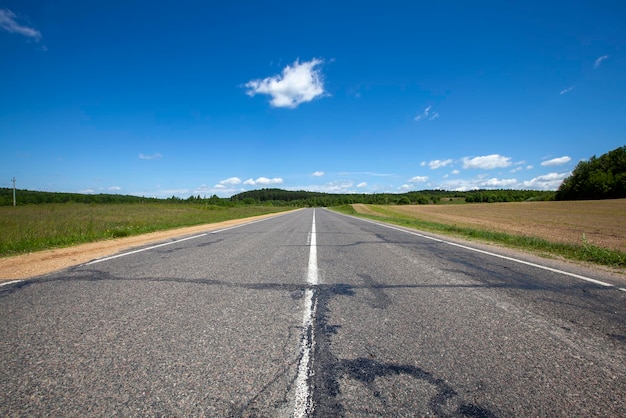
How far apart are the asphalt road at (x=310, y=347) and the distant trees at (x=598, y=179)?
84478 mm

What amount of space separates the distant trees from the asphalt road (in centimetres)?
8448

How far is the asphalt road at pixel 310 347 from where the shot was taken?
5.64ft

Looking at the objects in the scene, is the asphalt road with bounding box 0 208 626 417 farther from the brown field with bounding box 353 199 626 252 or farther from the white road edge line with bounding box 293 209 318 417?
the brown field with bounding box 353 199 626 252

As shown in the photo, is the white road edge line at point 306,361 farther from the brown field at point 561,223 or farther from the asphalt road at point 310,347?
the brown field at point 561,223

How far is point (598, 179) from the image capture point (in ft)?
208

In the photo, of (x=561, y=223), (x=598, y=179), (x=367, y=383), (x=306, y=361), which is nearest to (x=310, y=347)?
(x=306, y=361)

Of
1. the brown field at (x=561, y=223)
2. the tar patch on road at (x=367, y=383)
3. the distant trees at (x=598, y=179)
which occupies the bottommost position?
the brown field at (x=561, y=223)

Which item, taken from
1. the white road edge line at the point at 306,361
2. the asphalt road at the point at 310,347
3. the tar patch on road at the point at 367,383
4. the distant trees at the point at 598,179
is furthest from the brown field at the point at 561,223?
the distant trees at the point at 598,179

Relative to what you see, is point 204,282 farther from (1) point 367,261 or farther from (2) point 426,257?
(2) point 426,257

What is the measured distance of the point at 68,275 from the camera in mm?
4781

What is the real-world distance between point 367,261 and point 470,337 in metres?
3.63

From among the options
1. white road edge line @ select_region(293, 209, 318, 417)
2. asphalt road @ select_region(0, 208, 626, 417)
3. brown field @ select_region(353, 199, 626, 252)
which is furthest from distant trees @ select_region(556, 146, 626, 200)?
white road edge line @ select_region(293, 209, 318, 417)

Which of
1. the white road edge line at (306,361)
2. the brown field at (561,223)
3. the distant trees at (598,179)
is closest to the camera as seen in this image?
the white road edge line at (306,361)

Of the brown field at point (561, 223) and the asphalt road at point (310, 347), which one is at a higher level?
the asphalt road at point (310, 347)
